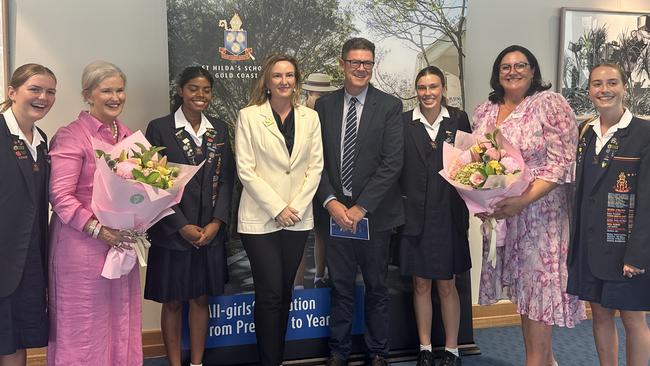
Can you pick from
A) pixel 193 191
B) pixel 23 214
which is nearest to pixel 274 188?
pixel 193 191

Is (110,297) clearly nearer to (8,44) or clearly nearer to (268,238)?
(268,238)

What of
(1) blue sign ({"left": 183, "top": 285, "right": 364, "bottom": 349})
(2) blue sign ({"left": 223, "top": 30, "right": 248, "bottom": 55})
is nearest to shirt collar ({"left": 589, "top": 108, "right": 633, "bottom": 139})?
(1) blue sign ({"left": 183, "top": 285, "right": 364, "bottom": 349})

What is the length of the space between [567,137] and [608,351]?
1.10m

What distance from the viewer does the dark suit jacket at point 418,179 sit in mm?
3018

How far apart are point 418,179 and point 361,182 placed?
1.21ft

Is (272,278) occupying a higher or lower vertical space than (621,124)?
lower

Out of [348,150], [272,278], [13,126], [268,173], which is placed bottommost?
[272,278]

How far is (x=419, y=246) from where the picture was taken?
3.07m

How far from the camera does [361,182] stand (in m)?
2.89

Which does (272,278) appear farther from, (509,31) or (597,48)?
(597,48)

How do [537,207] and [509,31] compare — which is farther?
[509,31]

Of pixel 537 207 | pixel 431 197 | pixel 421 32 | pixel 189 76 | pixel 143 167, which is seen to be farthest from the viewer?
pixel 421 32

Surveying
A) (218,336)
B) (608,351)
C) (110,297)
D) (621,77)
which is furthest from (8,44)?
(608,351)

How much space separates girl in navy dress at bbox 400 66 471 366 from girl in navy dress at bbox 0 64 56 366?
1.88 meters
